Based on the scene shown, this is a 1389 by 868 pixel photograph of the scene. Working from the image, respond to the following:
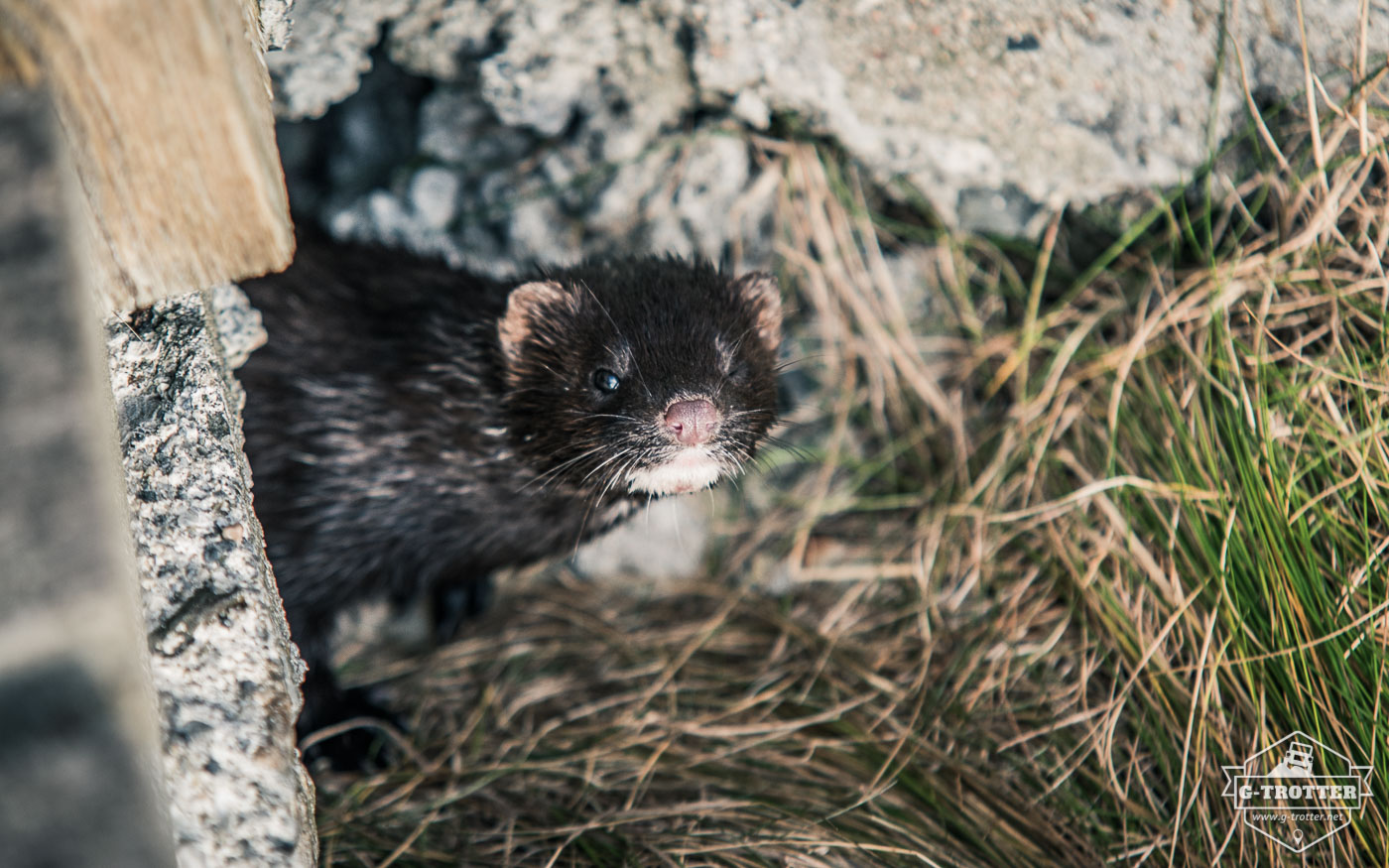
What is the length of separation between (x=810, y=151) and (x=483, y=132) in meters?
1.25

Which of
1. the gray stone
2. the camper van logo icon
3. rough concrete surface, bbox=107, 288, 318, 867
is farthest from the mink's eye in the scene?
the camper van logo icon

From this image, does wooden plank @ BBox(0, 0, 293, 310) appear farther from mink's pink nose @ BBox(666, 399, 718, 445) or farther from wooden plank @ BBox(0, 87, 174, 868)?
mink's pink nose @ BBox(666, 399, 718, 445)

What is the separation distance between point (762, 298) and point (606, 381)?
647mm

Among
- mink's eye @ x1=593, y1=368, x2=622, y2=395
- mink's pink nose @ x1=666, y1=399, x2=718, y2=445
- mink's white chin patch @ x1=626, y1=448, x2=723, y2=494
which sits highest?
mink's eye @ x1=593, y1=368, x2=622, y2=395

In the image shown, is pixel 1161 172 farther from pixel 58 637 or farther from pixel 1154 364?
pixel 58 637

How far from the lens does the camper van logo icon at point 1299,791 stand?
2314 millimetres

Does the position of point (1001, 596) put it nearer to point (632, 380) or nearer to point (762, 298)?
point (762, 298)

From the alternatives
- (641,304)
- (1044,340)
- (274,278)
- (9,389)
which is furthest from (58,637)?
(1044,340)

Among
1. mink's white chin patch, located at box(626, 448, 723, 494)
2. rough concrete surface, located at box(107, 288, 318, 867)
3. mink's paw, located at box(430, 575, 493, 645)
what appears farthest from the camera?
mink's paw, located at box(430, 575, 493, 645)

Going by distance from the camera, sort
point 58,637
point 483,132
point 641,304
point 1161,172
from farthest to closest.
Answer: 1. point 483,132
2. point 1161,172
3. point 641,304
4. point 58,637

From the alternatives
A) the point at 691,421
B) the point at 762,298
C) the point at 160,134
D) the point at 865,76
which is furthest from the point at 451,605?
the point at 865,76

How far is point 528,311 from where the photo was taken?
2.81 m

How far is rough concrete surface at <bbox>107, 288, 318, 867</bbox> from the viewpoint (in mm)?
1860

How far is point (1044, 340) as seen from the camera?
354 centimetres
